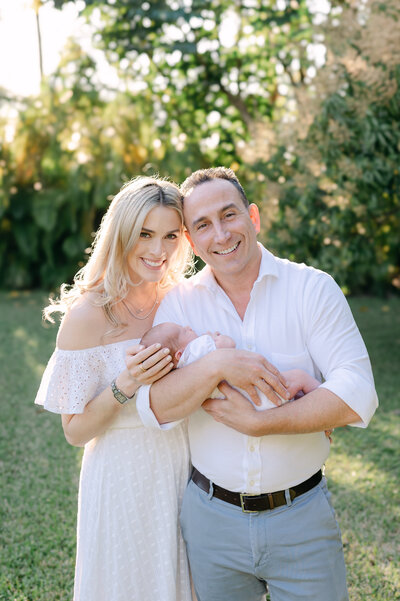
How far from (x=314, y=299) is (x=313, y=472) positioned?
58cm

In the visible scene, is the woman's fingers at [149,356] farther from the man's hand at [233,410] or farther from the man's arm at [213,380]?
the man's hand at [233,410]

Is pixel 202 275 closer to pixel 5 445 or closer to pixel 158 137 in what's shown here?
pixel 5 445

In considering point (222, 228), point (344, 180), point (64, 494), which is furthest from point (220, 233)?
point (344, 180)

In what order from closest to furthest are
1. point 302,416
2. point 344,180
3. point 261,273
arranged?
point 302,416
point 261,273
point 344,180

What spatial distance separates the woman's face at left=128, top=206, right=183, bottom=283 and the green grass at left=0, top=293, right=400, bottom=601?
1738 millimetres

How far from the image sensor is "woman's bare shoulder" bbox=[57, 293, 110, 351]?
2270 mm

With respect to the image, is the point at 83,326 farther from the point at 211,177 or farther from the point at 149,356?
the point at 211,177

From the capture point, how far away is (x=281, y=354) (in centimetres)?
200

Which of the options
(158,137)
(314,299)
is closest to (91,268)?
(314,299)

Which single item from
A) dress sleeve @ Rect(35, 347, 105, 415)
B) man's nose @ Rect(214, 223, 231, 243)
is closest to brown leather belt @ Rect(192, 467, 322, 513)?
dress sleeve @ Rect(35, 347, 105, 415)

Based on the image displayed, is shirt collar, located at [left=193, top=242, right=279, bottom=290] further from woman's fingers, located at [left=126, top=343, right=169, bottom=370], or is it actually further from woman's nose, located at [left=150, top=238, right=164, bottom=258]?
woman's fingers, located at [left=126, top=343, right=169, bottom=370]

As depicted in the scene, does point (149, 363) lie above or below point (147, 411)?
above

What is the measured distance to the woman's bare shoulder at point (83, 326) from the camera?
227cm

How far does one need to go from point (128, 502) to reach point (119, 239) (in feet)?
3.26
